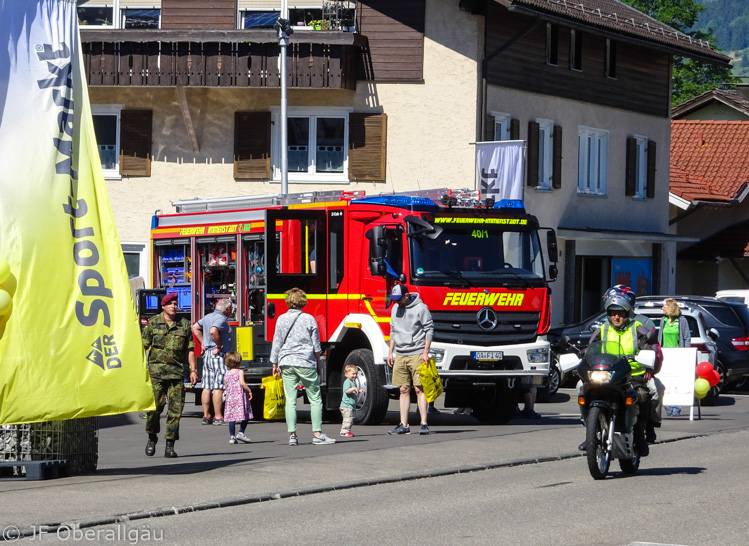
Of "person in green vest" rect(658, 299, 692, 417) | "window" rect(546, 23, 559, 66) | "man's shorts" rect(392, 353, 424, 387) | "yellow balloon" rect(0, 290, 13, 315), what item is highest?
"window" rect(546, 23, 559, 66)

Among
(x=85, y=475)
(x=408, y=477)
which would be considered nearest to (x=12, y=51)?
(x=85, y=475)

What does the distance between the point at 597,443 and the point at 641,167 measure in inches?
1071

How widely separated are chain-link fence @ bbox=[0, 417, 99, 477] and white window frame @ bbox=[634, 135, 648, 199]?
27.5m

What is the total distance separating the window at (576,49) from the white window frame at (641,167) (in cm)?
380

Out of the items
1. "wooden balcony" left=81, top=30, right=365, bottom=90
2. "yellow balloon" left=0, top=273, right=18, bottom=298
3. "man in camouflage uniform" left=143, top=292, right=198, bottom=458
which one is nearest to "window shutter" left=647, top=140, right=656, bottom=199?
"wooden balcony" left=81, top=30, right=365, bottom=90

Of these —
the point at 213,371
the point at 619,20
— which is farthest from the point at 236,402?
the point at 619,20

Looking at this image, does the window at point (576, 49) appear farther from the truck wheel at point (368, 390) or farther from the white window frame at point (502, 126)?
the truck wheel at point (368, 390)

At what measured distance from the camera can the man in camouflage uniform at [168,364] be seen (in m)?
14.8

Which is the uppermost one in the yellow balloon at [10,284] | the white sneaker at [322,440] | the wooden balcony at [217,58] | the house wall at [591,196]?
the wooden balcony at [217,58]

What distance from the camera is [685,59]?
66875 mm

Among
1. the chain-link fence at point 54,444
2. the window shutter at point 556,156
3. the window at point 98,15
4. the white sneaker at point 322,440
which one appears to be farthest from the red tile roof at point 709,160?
the chain-link fence at point 54,444

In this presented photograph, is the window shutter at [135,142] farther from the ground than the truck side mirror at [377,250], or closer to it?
farther from the ground

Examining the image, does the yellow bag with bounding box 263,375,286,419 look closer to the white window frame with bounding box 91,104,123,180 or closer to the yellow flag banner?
the yellow flag banner

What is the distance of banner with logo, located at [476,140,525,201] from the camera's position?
28.8m
